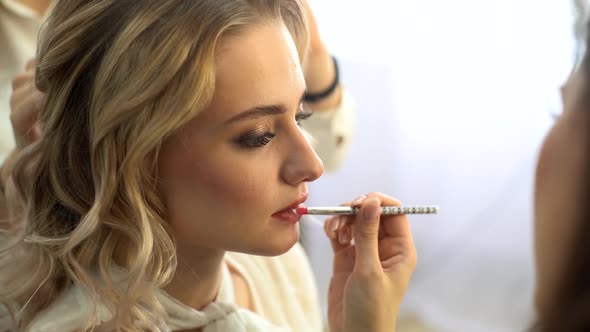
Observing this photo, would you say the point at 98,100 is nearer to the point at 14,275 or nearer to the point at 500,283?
the point at 14,275

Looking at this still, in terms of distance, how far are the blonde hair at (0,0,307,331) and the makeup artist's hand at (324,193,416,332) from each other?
0.23 m

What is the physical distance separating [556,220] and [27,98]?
711 millimetres

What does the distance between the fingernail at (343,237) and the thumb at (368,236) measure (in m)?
0.09

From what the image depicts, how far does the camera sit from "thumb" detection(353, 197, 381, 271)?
2.73 feet

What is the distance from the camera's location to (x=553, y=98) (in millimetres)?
1661

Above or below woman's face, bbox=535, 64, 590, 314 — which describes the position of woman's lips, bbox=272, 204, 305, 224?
below

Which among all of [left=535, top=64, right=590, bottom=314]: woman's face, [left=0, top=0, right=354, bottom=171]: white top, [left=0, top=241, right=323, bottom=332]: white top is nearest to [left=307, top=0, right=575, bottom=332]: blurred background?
[left=0, top=0, right=354, bottom=171]: white top

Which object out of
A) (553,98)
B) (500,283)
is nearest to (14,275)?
(553,98)

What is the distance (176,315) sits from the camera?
87cm

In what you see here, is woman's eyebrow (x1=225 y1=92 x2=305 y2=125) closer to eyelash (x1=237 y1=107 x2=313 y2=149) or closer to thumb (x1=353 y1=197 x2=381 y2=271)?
eyelash (x1=237 y1=107 x2=313 y2=149)

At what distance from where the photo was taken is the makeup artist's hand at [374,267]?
32.4 inches

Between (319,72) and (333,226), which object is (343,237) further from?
(319,72)

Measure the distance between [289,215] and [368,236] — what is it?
0.10 metres

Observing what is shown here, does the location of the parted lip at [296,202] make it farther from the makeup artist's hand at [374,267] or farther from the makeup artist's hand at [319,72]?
the makeup artist's hand at [319,72]
